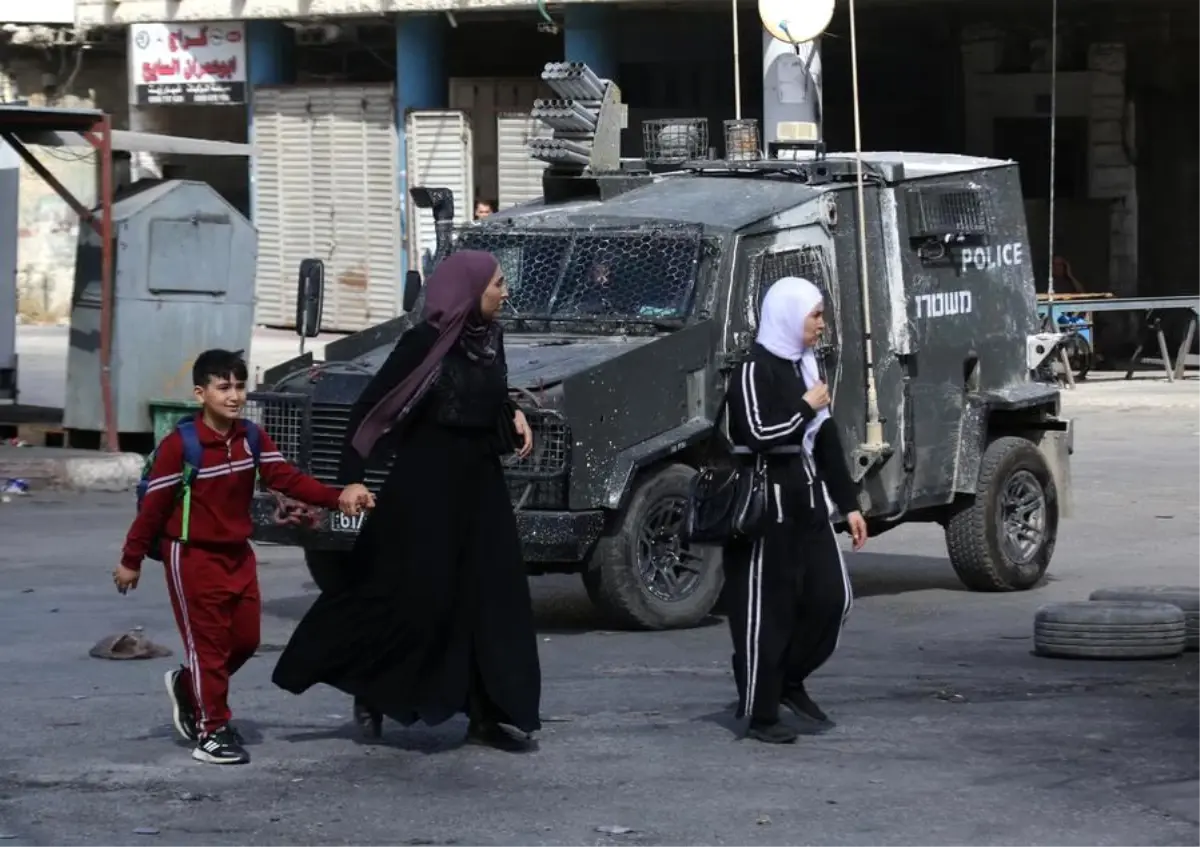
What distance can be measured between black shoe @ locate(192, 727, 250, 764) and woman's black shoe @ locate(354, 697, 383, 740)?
43cm

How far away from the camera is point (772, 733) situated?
25.1 ft

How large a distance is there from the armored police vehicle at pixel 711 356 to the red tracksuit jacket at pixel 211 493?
8.54ft

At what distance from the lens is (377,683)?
7340 millimetres

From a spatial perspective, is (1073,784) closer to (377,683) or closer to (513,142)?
(377,683)

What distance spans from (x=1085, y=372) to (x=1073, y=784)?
17652mm

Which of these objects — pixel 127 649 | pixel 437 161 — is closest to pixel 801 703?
pixel 127 649

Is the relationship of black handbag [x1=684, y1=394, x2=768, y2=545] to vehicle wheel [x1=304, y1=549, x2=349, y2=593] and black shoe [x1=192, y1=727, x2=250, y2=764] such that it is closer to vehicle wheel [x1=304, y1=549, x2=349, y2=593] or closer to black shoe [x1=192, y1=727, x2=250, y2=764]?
black shoe [x1=192, y1=727, x2=250, y2=764]

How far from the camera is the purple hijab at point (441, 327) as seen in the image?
7262 mm

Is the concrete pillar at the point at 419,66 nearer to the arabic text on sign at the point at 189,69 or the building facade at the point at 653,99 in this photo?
the building facade at the point at 653,99

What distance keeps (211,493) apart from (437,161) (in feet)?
68.8

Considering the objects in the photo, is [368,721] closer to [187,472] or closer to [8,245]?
[187,472]

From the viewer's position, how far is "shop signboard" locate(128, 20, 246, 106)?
3002cm

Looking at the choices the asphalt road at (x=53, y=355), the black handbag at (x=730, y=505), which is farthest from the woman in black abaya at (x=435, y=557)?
the asphalt road at (x=53, y=355)

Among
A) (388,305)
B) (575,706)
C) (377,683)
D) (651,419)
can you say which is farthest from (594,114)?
(388,305)
